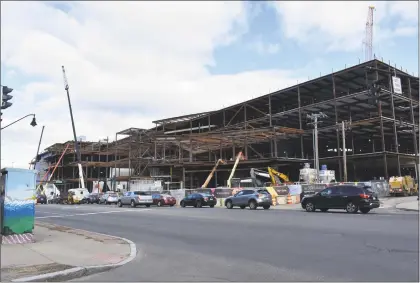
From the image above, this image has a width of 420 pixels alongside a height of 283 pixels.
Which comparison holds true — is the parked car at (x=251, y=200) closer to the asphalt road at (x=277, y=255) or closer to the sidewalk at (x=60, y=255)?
the asphalt road at (x=277, y=255)

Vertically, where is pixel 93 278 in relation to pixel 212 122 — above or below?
below

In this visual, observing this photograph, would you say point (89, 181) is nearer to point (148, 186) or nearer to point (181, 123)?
point (181, 123)

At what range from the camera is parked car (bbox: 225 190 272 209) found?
98.2ft

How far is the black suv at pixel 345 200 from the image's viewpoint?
78.2 ft

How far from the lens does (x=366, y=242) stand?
450 inches

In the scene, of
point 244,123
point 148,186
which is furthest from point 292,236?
point 244,123

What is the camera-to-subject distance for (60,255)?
10.1m

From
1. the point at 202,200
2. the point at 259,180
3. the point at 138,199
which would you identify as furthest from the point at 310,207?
the point at 259,180

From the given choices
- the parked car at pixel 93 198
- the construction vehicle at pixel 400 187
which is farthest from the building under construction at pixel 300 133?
the parked car at pixel 93 198

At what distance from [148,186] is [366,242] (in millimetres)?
46447

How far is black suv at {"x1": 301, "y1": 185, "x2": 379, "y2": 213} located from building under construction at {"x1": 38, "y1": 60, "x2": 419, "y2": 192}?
27409 mm

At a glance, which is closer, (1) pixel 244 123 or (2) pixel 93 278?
(2) pixel 93 278

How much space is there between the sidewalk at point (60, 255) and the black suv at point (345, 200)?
15.6 meters

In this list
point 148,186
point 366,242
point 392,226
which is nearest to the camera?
point 366,242
